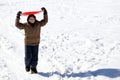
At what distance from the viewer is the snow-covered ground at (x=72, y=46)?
27.7ft

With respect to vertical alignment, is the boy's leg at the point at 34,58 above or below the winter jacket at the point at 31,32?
below

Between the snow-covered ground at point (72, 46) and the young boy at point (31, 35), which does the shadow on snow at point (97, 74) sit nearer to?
the snow-covered ground at point (72, 46)

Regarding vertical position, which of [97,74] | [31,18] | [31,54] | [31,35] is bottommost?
[97,74]

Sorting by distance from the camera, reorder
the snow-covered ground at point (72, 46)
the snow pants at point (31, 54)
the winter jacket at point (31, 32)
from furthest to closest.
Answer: the snow-covered ground at point (72, 46) < the snow pants at point (31, 54) < the winter jacket at point (31, 32)

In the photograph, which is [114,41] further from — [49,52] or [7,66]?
[7,66]

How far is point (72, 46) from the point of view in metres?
11.2

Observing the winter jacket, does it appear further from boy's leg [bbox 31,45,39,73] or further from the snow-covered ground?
the snow-covered ground

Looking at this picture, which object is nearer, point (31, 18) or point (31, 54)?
point (31, 18)

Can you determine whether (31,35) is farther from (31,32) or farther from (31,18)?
(31,18)

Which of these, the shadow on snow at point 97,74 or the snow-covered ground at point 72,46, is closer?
the shadow on snow at point 97,74

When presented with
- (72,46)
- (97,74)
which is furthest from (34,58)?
(72,46)

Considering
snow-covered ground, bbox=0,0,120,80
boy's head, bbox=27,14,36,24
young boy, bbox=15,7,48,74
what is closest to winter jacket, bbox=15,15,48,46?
young boy, bbox=15,7,48,74

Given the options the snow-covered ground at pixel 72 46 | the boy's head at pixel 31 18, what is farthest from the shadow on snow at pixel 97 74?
the boy's head at pixel 31 18

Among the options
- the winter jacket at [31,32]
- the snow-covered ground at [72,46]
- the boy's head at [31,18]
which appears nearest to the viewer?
the boy's head at [31,18]
